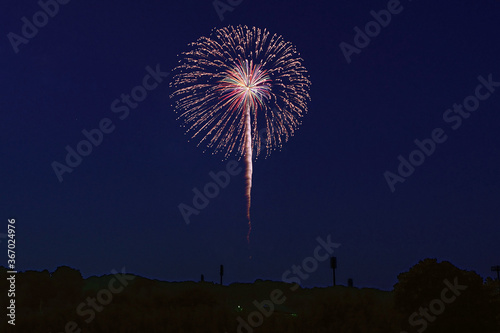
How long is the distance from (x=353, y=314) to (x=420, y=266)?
12.2ft

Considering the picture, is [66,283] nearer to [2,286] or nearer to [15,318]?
[2,286]

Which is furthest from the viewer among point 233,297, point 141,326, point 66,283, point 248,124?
point 233,297

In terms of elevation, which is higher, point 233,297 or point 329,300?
point 233,297

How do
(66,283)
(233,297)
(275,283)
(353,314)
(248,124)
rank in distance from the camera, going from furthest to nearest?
(275,283), (233,297), (66,283), (248,124), (353,314)

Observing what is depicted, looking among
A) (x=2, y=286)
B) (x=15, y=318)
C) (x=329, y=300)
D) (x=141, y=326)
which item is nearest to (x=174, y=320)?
(x=141, y=326)

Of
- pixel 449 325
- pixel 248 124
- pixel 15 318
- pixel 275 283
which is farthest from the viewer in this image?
pixel 275 283

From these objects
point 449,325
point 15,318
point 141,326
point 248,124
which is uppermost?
point 248,124

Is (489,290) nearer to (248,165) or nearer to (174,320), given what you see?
(174,320)

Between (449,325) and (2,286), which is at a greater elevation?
(2,286)

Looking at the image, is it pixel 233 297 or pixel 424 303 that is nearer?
pixel 424 303

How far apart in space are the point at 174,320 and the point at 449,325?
1093 cm

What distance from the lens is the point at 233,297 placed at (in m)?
68.1

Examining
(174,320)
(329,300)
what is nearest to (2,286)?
(174,320)

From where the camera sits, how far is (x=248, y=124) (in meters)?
30.3
